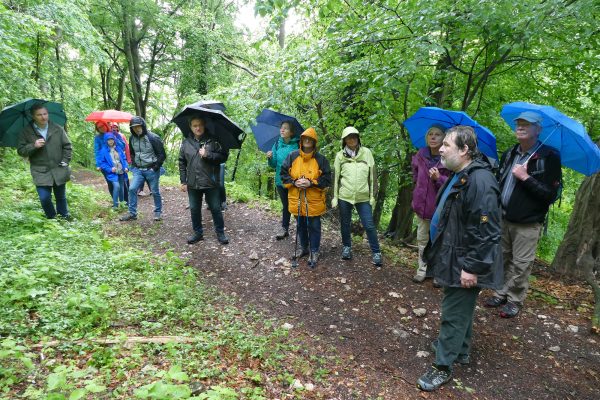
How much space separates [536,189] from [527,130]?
2.26 ft

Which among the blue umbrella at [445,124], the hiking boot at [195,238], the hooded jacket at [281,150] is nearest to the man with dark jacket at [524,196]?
the blue umbrella at [445,124]

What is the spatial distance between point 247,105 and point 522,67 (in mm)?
4705

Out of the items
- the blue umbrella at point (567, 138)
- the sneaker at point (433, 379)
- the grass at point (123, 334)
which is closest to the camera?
the grass at point (123, 334)

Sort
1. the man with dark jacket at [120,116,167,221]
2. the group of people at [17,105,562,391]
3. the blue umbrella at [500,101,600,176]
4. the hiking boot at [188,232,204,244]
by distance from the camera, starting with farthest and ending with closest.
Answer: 1. the man with dark jacket at [120,116,167,221]
2. the hiking boot at [188,232,204,244]
3. the blue umbrella at [500,101,600,176]
4. the group of people at [17,105,562,391]

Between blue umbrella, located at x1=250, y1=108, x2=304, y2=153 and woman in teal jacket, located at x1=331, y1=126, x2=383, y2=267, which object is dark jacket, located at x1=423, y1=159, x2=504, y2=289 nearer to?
woman in teal jacket, located at x1=331, y1=126, x2=383, y2=267

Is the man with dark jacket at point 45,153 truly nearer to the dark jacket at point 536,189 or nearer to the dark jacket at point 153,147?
the dark jacket at point 153,147

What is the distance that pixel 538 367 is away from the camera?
361cm

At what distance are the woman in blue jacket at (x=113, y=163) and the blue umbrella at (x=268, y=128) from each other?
344 centimetres

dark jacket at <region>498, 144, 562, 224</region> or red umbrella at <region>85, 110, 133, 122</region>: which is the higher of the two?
red umbrella at <region>85, 110, 133, 122</region>

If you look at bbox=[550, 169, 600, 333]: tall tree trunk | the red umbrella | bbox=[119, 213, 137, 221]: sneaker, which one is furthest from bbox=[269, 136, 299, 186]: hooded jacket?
bbox=[550, 169, 600, 333]: tall tree trunk

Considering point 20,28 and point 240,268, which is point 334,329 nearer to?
point 240,268

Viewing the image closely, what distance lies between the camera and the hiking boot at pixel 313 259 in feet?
18.1

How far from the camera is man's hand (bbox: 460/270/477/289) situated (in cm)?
287

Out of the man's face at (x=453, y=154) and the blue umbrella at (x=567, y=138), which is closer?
the man's face at (x=453, y=154)
